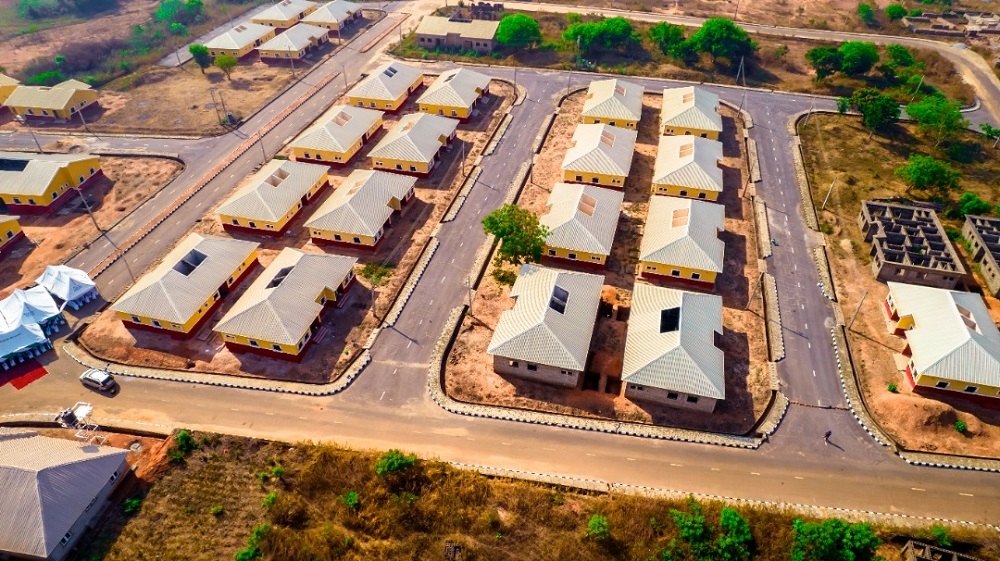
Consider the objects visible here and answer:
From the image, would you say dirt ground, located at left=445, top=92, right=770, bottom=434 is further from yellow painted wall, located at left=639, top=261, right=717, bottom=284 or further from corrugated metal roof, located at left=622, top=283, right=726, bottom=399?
corrugated metal roof, located at left=622, top=283, right=726, bottom=399

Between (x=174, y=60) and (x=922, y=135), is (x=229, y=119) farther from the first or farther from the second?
(x=922, y=135)

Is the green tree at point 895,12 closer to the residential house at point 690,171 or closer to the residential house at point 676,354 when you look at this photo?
the residential house at point 690,171

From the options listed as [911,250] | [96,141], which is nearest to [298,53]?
[96,141]

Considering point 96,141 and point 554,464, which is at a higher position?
point 96,141

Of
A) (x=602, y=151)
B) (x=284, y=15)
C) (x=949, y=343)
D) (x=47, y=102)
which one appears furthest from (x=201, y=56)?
(x=949, y=343)

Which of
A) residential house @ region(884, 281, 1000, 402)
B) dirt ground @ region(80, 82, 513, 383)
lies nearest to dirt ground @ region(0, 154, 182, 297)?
dirt ground @ region(80, 82, 513, 383)
